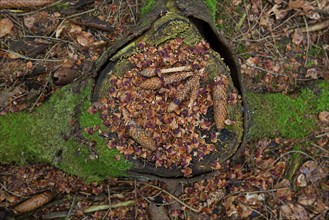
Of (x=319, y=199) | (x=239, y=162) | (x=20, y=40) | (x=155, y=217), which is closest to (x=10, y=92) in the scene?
(x=20, y=40)

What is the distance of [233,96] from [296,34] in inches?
73.7

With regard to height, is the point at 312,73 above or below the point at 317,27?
below

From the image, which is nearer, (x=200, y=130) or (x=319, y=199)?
(x=200, y=130)

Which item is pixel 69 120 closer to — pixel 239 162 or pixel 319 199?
pixel 239 162

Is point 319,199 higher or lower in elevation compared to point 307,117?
lower

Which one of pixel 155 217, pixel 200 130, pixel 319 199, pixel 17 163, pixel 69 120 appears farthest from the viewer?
pixel 319 199

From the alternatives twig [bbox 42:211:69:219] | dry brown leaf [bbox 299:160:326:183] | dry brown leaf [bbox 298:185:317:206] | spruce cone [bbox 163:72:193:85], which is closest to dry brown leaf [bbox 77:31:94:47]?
spruce cone [bbox 163:72:193:85]

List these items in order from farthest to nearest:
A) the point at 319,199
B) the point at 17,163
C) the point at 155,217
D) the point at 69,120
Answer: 1. the point at 319,199
2. the point at 155,217
3. the point at 17,163
4. the point at 69,120

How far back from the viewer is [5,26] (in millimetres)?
3914

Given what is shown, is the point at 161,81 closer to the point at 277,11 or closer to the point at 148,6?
the point at 148,6

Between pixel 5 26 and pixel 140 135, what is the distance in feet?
6.97

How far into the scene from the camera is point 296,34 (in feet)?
14.5

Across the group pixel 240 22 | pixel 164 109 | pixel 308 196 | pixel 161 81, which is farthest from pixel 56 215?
pixel 240 22

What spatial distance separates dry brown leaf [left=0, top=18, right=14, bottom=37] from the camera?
391 cm
